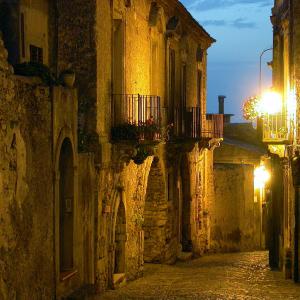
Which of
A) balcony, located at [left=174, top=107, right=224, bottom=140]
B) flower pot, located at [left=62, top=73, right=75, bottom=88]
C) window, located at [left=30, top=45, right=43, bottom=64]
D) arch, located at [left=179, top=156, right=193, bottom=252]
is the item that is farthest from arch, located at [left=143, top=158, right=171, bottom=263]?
flower pot, located at [left=62, top=73, right=75, bottom=88]

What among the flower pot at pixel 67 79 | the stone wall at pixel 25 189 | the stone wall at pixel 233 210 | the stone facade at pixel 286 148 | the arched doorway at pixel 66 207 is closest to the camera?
the stone wall at pixel 25 189

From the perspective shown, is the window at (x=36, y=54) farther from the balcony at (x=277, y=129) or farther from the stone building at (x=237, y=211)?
the stone building at (x=237, y=211)

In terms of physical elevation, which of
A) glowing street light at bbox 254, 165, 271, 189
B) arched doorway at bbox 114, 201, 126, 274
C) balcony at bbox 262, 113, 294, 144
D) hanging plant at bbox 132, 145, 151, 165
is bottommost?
arched doorway at bbox 114, 201, 126, 274

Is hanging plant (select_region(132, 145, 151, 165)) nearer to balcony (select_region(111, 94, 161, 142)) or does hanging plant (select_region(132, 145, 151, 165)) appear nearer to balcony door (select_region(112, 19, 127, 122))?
balcony (select_region(111, 94, 161, 142))

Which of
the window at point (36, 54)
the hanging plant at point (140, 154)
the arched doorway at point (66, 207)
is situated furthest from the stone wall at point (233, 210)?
the arched doorway at point (66, 207)

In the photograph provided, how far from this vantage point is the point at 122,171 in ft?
52.1

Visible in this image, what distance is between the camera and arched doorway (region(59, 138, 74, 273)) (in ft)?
41.2

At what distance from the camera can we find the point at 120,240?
53.5ft

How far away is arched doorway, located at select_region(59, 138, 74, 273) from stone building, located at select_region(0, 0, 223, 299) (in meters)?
0.02

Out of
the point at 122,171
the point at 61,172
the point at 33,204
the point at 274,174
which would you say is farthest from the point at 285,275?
the point at 33,204

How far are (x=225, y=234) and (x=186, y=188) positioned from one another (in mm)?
4213

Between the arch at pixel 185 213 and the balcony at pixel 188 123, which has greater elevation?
the balcony at pixel 188 123

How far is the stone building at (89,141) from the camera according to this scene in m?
9.76

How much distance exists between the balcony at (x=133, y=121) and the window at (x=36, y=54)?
237 cm
